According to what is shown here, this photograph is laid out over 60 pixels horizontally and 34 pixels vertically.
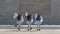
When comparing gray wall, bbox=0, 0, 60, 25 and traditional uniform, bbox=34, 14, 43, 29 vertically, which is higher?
gray wall, bbox=0, 0, 60, 25

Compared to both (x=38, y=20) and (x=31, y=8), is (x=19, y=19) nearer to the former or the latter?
(x=38, y=20)

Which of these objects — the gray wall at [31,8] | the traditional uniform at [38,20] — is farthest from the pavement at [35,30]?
the gray wall at [31,8]

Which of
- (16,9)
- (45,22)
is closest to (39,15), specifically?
(45,22)

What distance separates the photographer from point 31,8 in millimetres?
8953

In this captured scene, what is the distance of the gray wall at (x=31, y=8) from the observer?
8812mm

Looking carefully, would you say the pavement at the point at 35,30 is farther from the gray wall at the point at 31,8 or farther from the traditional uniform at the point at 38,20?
the gray wall at the point at 31,8

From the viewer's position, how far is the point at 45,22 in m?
8.76

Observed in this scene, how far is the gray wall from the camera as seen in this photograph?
8.81 metres

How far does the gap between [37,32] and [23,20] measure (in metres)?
0.93

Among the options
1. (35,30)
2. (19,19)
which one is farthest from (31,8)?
(35,30)

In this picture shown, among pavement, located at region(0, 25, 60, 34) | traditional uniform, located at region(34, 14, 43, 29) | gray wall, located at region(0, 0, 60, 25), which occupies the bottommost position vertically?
pavement, located at region(0, 25, 60, 34)

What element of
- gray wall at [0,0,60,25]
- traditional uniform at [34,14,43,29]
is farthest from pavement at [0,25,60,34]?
gray wall at [0,0,60,25]

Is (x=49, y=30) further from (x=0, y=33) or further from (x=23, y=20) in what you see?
(x=0, y=33)

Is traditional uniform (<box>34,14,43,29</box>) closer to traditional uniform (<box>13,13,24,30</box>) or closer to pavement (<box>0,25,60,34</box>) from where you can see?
pavement (<box>0,25,60,34</box>)
